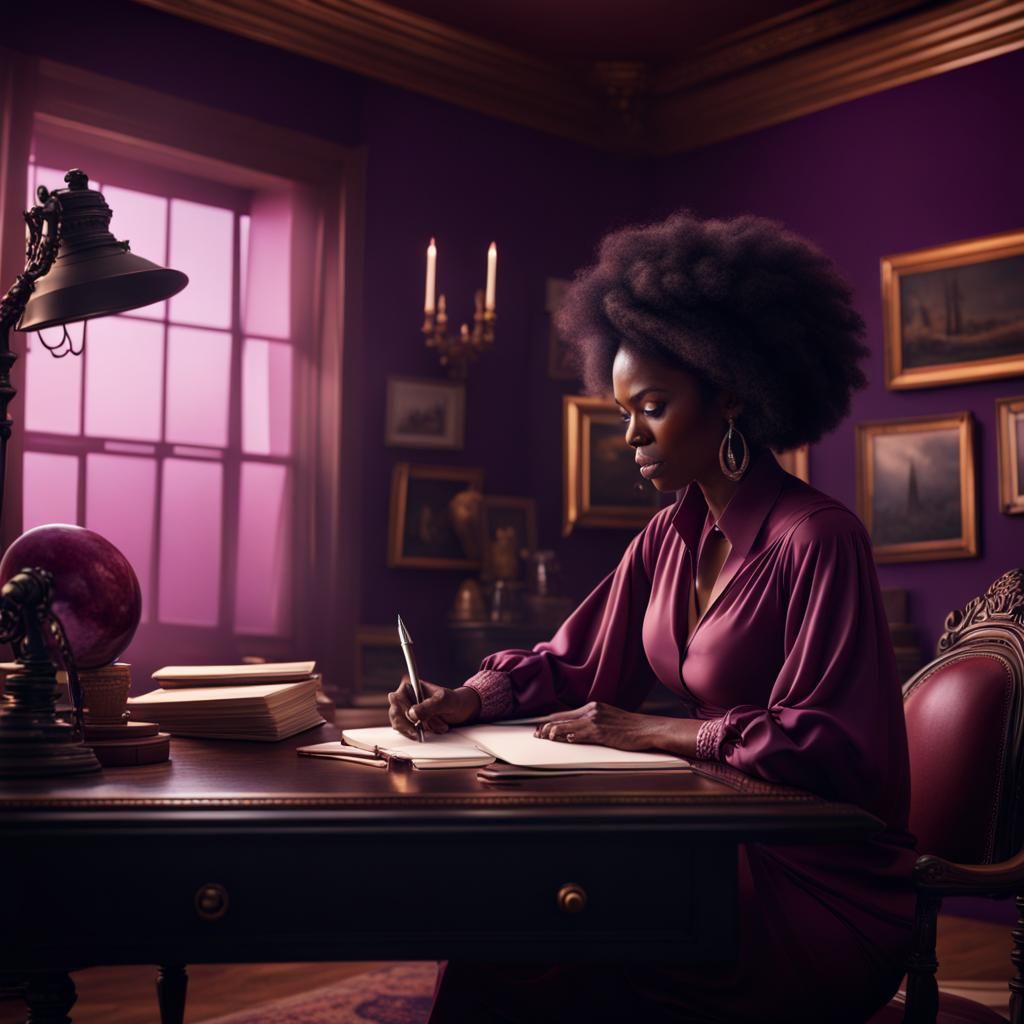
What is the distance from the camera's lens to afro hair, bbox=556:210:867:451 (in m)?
2.36

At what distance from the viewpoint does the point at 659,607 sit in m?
2.54

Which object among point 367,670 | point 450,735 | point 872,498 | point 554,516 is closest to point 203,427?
point 367,670

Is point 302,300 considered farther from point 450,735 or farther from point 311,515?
point 450,735

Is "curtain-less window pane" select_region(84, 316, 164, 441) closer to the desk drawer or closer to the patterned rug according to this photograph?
the patterned rug

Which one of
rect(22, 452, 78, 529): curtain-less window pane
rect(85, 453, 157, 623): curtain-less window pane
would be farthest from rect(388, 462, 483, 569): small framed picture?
rect(22, 452, 78, 529): curtain-less window pane

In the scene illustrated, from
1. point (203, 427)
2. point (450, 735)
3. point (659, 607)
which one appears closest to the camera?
point (450, 735)

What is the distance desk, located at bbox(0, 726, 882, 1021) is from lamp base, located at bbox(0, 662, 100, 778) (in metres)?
0.13

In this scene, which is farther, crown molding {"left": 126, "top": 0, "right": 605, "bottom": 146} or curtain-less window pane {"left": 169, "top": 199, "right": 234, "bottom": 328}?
crown molding {"left": 126, "top": 0, "right": 605, "bottom": 146}

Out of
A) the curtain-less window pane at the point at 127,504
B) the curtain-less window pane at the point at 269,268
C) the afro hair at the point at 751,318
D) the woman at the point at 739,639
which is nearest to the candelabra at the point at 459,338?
the curtain-less window pane at the point at 269,268

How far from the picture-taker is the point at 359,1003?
13.4ft

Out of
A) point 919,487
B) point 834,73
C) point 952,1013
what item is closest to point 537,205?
point 834,73

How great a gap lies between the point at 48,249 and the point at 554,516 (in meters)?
4.57

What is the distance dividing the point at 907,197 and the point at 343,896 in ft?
18.0

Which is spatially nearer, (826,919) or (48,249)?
(826,919)
